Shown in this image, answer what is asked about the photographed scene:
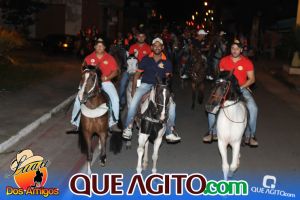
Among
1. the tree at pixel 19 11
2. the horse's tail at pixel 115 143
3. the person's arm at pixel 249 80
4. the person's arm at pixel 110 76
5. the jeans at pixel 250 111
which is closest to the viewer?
the person's arm at pixel 249 80

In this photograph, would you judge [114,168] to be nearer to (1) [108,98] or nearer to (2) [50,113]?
(1) [108,98]

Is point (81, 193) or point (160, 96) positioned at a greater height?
point (160, 96)

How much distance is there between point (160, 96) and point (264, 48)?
123 ft

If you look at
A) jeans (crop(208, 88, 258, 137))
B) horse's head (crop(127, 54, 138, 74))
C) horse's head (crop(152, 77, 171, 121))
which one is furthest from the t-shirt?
horse's head (crop(127, 54, 138, 74))

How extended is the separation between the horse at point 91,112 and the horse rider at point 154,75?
31.2 inches

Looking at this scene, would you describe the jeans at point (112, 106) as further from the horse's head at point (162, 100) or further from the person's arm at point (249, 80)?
the person's arm at point (249, 80)

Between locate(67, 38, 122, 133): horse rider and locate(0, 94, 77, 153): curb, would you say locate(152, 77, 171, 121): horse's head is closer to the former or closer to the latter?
locate(67, 38, 122, 133): horse rider

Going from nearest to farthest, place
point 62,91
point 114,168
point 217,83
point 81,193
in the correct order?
point 81,193 → point 217,83 → point 114,168 → point 62,91

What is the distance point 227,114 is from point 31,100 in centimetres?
925

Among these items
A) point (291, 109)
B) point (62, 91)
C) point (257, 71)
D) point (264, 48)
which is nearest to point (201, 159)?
point (291, 109)

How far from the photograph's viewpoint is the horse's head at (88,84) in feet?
28.6

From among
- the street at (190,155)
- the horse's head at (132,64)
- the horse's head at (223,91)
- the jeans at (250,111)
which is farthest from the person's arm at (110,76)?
the horse's head at (132,64)

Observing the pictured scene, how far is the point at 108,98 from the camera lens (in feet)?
32.3

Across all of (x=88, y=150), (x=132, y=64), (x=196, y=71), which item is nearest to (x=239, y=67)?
(x=88, y=150)
